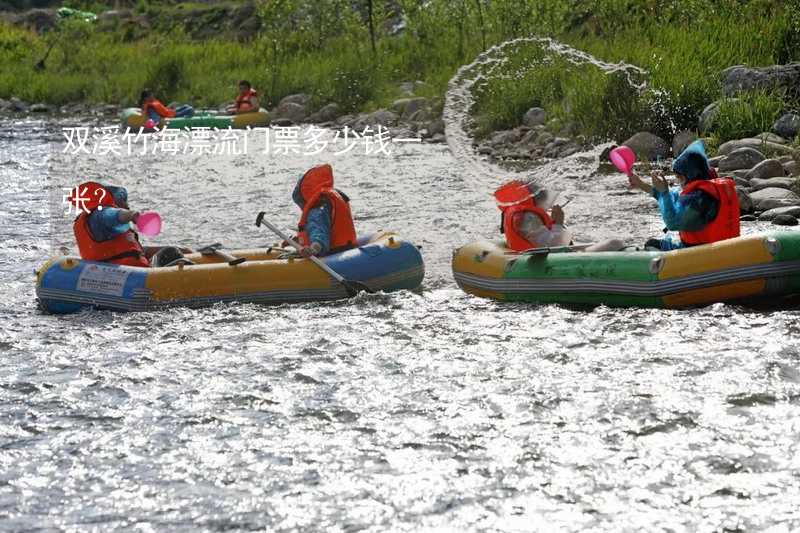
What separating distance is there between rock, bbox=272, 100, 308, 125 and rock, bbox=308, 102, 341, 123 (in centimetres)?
25

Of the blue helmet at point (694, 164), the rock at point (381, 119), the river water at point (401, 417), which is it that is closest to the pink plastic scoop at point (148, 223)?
the river water at point (401, 417)

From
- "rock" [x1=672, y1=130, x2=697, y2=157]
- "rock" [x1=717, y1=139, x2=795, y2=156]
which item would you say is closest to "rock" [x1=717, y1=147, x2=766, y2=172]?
"rock" [x1=717, y1=139, x2=795, y2=156]

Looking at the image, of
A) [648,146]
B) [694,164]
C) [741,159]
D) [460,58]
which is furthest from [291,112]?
[694,164]

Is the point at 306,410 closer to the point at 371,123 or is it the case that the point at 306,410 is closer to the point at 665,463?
the point at 665,463

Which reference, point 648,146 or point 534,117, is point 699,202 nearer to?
point 648,146

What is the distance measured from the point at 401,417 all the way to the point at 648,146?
24.5 ft

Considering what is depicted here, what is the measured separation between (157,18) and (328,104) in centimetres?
1502

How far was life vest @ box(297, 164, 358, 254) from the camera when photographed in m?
8.07

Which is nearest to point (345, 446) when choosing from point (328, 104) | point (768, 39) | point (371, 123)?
point (768, 39)

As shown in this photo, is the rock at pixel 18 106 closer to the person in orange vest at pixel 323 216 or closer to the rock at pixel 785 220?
the person in orange vest at pixel 323 216

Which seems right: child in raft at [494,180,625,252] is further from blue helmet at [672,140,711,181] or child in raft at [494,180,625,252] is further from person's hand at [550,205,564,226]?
blue helmet at [672,140,711,181]

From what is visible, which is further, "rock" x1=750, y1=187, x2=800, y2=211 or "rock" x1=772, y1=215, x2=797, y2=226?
"rock" x1=750, y1=187, x2=800, y2=211

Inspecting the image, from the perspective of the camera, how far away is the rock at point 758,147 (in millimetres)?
11038

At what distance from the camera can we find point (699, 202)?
7094 mm
